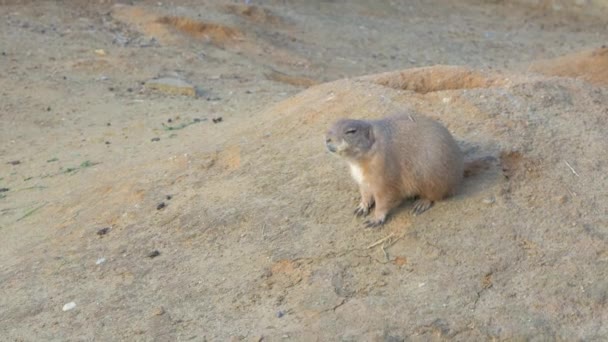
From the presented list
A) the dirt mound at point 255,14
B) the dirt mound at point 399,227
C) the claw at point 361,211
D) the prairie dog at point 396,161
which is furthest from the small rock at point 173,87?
the prairie dog at point 396,161

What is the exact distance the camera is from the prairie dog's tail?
4.81m

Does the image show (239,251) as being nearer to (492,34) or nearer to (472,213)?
(472,213)

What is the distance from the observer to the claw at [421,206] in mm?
4559

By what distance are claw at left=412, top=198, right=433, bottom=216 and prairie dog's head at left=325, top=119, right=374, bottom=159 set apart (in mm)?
415

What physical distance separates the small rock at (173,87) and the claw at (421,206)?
5.20 meters

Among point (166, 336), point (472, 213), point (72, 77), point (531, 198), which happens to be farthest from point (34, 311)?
point (72, 77)

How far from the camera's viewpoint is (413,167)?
4.51 meters

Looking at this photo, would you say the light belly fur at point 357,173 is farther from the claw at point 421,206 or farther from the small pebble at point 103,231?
the small pebble at point 103,231

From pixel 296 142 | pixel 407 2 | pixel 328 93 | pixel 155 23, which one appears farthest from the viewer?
pixel 407 2

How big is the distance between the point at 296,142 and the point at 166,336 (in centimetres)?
180

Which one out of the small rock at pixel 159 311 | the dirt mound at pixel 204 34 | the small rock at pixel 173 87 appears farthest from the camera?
the dirt mound at pixel 204 34

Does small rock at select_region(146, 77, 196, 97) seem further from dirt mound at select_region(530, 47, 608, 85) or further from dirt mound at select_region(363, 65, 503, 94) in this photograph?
dirt mound at select_region(530, 47, 608, 85)

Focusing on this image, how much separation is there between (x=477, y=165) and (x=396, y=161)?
1.89 feet

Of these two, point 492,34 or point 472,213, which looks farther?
point 492,34
